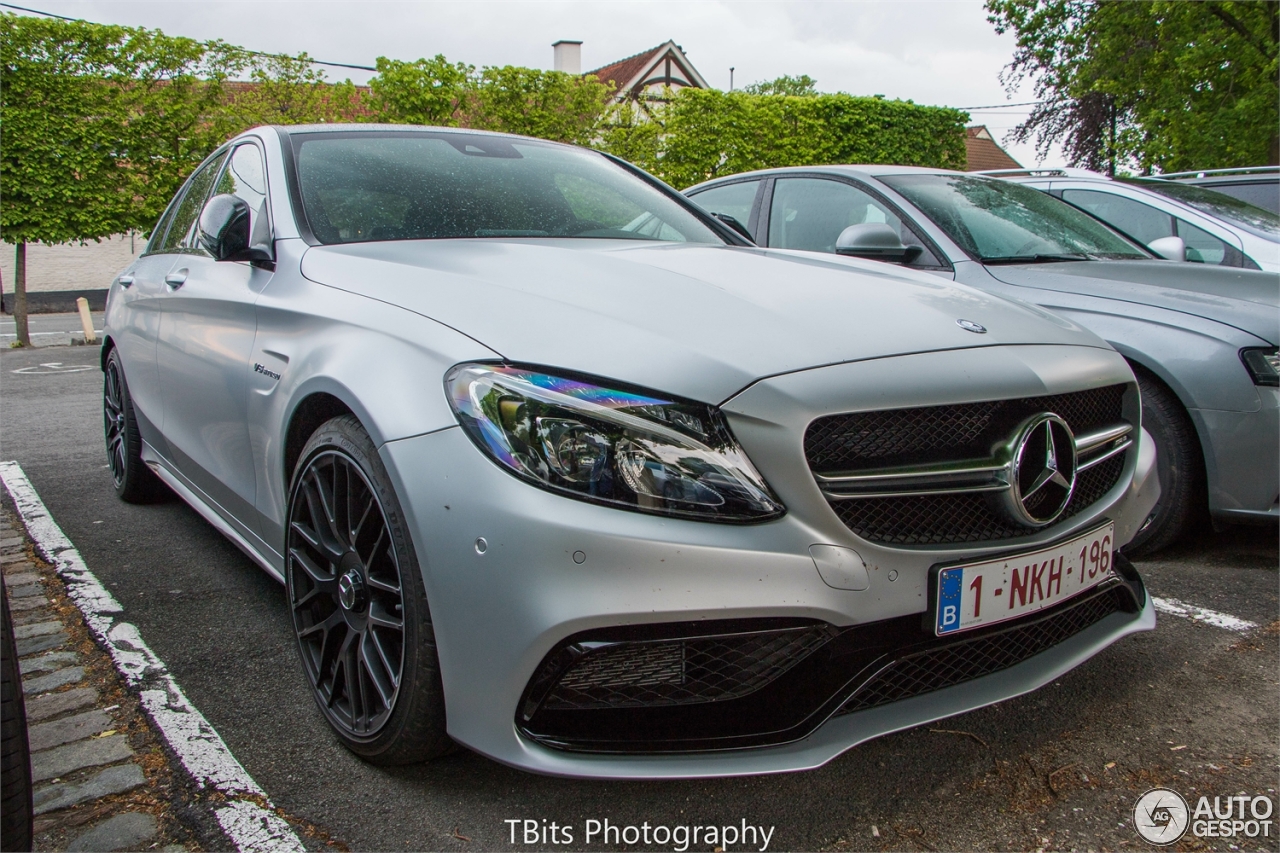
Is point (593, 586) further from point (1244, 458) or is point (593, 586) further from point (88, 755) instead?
point (1244, 458)

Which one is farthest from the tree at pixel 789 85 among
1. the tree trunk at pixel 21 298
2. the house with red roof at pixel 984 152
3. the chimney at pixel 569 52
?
the tree trunk at pixel 21 298

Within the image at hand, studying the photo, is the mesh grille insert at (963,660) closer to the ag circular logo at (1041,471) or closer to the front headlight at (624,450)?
the ag circular logo at (1041,471)

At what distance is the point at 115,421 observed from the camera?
4.32 m

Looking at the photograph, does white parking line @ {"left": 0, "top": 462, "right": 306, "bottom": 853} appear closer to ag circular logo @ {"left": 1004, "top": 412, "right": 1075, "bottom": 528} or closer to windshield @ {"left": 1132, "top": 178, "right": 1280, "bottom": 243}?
ag circular logo @ {"left": 1004, "top": 412, "right": 1075, "bottom": 528}

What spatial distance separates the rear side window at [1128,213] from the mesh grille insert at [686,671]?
4.84 m

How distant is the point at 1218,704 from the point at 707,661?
4.91ft

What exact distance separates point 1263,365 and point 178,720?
3.39m

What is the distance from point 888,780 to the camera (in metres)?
2.03

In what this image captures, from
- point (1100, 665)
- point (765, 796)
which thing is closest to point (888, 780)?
point (765, 796)

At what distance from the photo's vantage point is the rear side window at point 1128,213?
567cm

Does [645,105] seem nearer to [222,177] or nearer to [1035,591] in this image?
[222,177]

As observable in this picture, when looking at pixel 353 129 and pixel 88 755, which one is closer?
pixel 88 755

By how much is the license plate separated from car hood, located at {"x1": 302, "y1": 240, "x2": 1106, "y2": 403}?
44 centimetres

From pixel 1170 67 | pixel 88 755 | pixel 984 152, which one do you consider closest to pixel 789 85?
pixel 984 152
